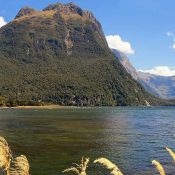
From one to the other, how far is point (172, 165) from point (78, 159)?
9.26 m

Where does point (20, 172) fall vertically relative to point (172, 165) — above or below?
above

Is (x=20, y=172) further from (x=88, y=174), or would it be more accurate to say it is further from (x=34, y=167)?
(x=34, y=167)

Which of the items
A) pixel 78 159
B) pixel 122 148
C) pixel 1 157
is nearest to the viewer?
pixel 1 157

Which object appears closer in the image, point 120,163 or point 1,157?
point 1,157

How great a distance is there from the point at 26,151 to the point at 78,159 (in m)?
7.34

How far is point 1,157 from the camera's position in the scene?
7.39 meters

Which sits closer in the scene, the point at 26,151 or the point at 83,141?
the point at 26,151

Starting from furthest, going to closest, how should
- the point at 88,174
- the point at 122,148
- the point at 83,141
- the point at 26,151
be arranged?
the point at 83,141 → the point at 122,148 → the point at 26,151 → the point at 88,174

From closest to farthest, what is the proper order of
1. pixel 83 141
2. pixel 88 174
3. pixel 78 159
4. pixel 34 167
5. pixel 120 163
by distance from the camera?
1. pixel 88 174
2. pixel 34 167
3. pixel 120 163
4. pixel 78 159
5. pixel 83 141

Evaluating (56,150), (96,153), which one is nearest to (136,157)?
(96,153)

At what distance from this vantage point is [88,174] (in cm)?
A: 3359

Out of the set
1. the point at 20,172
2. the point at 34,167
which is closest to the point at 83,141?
the point at 34,167

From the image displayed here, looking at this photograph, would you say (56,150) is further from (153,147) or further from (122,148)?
(153,147)

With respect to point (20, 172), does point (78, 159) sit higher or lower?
lower
